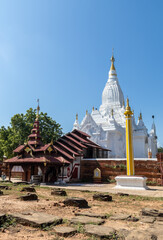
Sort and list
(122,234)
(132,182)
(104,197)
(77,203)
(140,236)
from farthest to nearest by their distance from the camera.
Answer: (132,182) < (104,197) < (77,203) < (122,234) < (140,236)

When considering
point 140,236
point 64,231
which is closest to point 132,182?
point 140,236

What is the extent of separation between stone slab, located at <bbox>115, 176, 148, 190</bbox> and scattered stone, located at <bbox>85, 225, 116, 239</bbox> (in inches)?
499

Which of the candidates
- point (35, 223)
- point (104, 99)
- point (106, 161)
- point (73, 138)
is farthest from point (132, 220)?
point (104, 99)

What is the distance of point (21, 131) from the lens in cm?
2820

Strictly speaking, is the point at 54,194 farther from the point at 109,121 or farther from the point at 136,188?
the point at 109,121

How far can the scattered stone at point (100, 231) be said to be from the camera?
13.3ft

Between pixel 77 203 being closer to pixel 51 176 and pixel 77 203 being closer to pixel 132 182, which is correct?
pixel 132 182

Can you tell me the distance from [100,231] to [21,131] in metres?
25.4

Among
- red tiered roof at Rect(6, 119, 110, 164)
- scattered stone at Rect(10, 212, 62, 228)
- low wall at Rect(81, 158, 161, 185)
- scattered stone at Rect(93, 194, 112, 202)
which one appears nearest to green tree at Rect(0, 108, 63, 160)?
red tiered roof at Rect(6, 119, 110, 164)

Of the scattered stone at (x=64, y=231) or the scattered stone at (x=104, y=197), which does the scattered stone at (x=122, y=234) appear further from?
the scattered stone at (x=104, y=197)

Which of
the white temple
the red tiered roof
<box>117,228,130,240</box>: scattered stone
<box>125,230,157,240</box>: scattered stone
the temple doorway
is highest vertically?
the white temple

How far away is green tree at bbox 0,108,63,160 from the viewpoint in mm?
26750

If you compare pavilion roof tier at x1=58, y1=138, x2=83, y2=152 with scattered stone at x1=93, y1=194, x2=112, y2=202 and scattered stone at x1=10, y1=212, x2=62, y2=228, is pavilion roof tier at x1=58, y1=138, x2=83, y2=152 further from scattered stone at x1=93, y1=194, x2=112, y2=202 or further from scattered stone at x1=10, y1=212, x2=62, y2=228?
scattered stone at x1=10, y1=212, x2=62, y2=228

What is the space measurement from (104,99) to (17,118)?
Answer: 2157 cm
